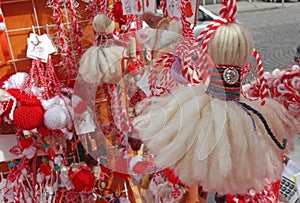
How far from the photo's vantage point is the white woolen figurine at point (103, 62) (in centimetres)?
91

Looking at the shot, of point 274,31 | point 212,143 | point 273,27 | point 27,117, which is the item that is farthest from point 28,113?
point 273,27

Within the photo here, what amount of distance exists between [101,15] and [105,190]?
60cm

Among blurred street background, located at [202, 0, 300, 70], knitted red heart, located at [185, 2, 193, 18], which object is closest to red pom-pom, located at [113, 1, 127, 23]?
knitted red heart, located at [185, 2, 193, 18]

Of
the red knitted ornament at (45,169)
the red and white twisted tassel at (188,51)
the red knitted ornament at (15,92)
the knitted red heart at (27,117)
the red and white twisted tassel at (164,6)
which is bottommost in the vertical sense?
the red knitted ornament at (45,169)

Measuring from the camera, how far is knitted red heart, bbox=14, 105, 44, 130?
921mm

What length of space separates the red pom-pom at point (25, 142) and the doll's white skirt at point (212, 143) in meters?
0.58

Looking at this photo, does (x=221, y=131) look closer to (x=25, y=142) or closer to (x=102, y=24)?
(x=102, y=24)

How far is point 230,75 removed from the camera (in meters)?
0.52

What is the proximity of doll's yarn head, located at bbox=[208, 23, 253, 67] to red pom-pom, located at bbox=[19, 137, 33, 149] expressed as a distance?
0.70 meters

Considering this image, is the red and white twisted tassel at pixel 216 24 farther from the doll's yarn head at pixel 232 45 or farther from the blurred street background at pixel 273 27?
the blurred street background at pixel 273 27

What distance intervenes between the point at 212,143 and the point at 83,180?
0.68 m

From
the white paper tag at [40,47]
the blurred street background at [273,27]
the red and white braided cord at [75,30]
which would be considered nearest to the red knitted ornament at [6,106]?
the white paper tag at [40,47]

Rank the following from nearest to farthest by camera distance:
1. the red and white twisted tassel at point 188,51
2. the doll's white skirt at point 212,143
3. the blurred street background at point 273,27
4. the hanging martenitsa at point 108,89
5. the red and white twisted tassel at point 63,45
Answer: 1. the doll's white skirt at point 212,143
2. the red and white twisted tassel at point 188,51
3. the hanging martenitsa at point 108,89
4. the red and white twisted tassel at point 63,45
5. the blurred street background at point 273,27

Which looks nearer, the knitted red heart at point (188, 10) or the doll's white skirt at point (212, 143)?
the doll's white skirt at point (212, 143)
